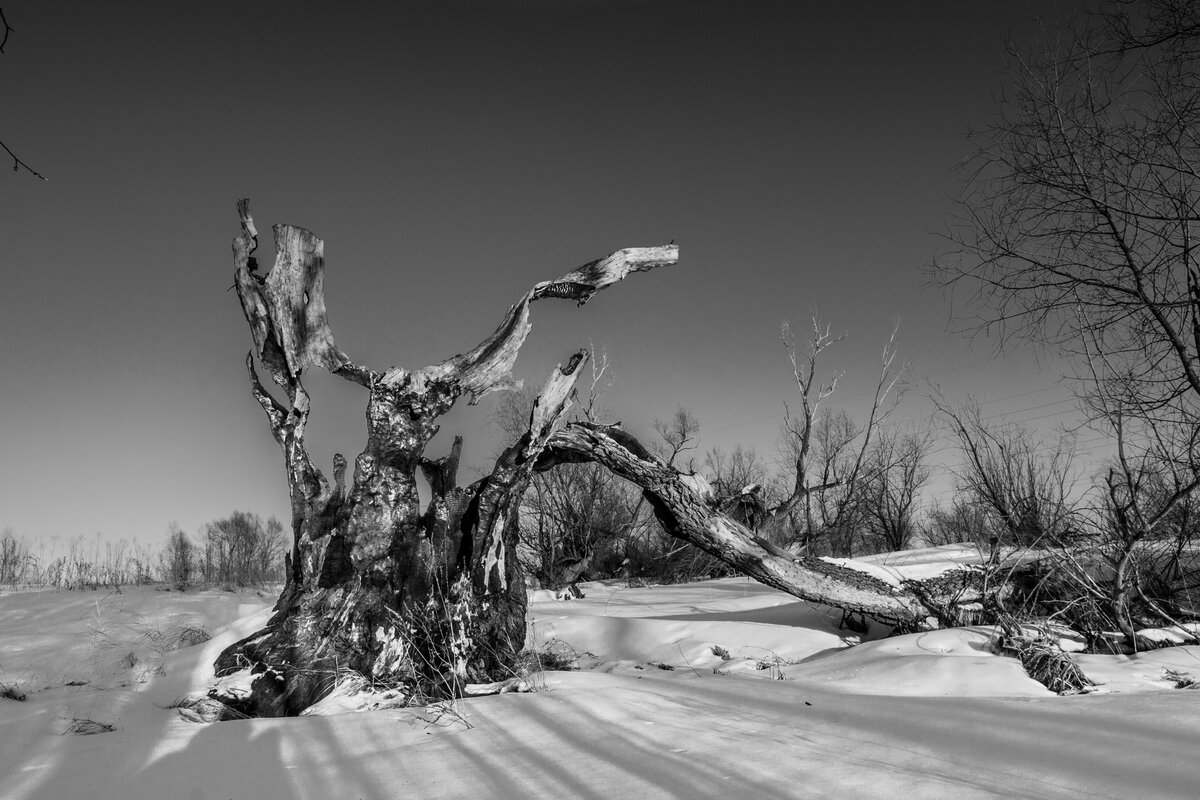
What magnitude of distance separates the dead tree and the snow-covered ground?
571 millimetres

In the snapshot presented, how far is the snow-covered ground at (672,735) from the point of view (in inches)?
89.4

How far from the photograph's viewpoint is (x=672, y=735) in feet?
9.49

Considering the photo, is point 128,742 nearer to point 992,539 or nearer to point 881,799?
point 881,799

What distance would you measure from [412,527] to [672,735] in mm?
2670

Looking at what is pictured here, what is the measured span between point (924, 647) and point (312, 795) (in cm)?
359

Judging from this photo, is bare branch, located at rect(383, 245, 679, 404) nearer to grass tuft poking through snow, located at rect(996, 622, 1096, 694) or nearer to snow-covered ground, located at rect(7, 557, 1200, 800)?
snow-covered ground, located at rect(7, 557, 1200, 800)

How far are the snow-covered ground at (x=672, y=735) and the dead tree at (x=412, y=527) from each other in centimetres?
57

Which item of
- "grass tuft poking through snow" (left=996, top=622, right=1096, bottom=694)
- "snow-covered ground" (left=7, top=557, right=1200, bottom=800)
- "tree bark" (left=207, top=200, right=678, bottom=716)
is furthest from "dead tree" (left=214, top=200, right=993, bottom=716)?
"grass tuft poking through snow" (left=996, top=622, right=1096, bottom=694)

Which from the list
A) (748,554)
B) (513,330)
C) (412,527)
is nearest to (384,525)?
(412,527)

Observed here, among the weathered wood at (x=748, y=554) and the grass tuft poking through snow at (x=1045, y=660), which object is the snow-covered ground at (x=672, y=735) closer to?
the grass tuft poking through snow at (x=1045, y=660)

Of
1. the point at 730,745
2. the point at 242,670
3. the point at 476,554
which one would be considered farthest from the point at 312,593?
the point at 730,745

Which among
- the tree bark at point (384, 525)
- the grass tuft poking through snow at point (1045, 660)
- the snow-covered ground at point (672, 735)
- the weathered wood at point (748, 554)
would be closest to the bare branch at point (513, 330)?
the tree bark at point (384, 525)

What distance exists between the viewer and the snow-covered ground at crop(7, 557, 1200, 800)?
7.45 feet

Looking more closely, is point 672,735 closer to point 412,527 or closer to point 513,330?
point 412,527
